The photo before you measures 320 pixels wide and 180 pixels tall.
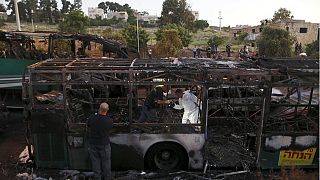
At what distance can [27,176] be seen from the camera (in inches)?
288

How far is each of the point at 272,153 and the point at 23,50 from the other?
1053 cm

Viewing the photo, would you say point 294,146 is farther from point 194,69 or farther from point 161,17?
point 161,17

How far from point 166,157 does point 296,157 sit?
2880mm

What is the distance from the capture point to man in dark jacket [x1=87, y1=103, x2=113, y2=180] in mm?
6590

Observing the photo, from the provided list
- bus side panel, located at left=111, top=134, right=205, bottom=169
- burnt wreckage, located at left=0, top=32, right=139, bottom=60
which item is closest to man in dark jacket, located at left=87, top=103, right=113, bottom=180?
bus side panel, located at left=111, top=134, right=205, bottom=169

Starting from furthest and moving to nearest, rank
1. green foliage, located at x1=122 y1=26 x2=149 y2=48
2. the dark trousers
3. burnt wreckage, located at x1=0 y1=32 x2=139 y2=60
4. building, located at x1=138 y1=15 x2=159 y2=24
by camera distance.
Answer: building, located at x1=138 y1=15 x2=159 y2=24
green foliage, located at x1=122 y1=26 x2=149 y2=48
burnt wreckage, located at x1=0 y1=32 x2=139 y2=60
the dark trousers

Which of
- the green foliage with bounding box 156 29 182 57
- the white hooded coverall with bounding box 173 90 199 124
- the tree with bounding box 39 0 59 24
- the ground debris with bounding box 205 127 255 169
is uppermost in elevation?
the tree with bounding box 39 0 59 24

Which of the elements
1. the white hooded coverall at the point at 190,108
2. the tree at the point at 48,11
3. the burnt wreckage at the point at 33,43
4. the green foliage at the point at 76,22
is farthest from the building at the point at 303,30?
the tree at the point at 48,11

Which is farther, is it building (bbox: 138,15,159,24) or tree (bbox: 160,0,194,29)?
building (bbox: 138,15,159,24)

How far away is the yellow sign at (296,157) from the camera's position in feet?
24.4

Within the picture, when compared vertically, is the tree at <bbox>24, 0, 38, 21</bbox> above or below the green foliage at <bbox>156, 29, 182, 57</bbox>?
above

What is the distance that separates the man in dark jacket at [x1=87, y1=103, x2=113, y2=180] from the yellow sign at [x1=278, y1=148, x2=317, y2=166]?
12.5 ft

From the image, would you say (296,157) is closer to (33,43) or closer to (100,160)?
(100,160)

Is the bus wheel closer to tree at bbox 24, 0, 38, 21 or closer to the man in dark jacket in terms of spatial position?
the man in dark jacket
